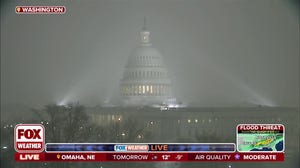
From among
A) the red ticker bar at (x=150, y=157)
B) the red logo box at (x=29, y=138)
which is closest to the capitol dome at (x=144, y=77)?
the red ticker bar at (x=150, y=157)

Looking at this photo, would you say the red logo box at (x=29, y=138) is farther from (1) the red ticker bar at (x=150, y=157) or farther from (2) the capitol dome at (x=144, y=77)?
(2) the capitol dome at (x=144, y=77)

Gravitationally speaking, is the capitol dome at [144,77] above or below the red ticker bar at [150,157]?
above

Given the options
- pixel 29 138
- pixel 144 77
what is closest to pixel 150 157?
pixel 29 138

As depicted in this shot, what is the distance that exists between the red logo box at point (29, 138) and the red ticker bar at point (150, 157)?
0.20 ft

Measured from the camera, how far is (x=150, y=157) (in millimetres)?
7539

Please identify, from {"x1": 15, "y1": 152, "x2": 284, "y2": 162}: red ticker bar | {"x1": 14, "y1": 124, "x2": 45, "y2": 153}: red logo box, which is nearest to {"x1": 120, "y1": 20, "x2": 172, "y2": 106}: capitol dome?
{"x1": 15, "y1": 152, "x2": 284, "y2": 162}: red ticker bar

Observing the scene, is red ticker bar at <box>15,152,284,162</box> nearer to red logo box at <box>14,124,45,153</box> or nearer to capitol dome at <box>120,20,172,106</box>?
red logo box at <box>14,124,45,153</box>

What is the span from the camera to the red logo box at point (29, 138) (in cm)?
740

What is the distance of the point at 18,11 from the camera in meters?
7.79

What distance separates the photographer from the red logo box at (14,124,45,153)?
7402mm

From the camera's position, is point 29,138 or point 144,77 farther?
point 144,77

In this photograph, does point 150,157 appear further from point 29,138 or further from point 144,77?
point 144,77

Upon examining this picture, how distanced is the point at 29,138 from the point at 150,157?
125 cm

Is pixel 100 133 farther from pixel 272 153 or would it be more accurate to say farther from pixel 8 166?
pixel 272 153
